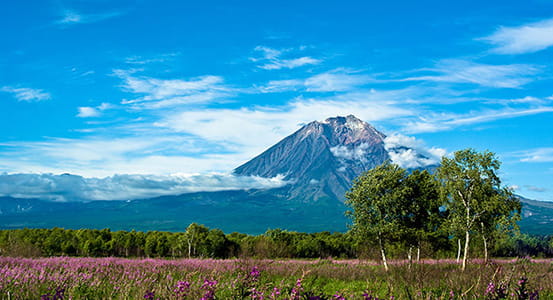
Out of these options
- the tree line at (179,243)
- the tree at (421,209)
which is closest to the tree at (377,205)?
the tree at (421,209)

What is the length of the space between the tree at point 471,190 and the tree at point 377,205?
175 inches

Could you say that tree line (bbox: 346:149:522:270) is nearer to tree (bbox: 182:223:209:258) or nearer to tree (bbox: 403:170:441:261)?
tree (bbox: 403:170:441:261)

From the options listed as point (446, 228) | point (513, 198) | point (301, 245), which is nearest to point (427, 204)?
point (446, 228)

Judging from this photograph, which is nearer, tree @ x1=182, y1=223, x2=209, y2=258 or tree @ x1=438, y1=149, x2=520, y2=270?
tree @ x1=438, y1=149, x2=520, y2=270

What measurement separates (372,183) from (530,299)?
1384 inches

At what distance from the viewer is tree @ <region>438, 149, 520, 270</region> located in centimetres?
3828

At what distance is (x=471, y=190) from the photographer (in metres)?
38.5

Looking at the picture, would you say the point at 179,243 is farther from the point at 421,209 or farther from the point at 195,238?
the point at 421,209

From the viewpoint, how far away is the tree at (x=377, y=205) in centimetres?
4009

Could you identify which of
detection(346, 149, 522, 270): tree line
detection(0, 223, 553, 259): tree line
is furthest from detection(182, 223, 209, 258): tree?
detection(346, 149, 522, 270): tree line

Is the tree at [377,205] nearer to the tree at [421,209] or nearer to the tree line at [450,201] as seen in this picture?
the tree line at [450,201]

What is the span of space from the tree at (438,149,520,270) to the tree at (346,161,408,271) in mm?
4456

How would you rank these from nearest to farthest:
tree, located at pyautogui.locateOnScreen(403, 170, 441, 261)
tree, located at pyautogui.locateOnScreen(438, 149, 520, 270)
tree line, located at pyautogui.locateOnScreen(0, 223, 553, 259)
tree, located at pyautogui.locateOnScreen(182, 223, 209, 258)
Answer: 1. tree, located at pyautogui.locateOnScreen(438, 149, 520, 270)
2. tree, located at pyautogui.locateOnScreen(403, 170, 441, 261)
3. tree line, located at pyautogui.locateOnScreen(0, 223, 553, 259)
4. tree, located at pyautogui.locateOnScreen(182, 223, 209, 258)

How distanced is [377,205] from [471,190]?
856cm
